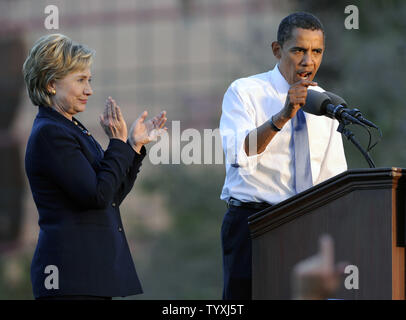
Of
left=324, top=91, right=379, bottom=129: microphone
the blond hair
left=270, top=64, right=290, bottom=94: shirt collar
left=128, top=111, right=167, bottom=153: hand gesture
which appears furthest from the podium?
the blond hair

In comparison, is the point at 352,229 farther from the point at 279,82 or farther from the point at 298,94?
the point at 279,82

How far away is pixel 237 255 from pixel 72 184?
3.01 feet

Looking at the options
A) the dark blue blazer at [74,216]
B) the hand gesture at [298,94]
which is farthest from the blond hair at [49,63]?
the hand gesture at [298,94]

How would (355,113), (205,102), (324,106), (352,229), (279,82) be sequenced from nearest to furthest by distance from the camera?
(352,229)
(355,113)
(324,106)
(279,82)
(205,102)

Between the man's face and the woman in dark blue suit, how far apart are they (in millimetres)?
908

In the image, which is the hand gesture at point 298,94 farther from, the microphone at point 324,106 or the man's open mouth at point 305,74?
the man's open mouth at point 305,74

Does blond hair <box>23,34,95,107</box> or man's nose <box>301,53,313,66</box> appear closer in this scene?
blond hair <box>23,34,95,107</box>

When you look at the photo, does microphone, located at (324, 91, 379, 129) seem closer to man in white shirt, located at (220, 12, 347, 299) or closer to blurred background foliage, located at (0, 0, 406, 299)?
man in white shirt, located at (220, 12, 347, 299)

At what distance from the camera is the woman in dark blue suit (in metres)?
3.06

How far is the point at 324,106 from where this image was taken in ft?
10.7

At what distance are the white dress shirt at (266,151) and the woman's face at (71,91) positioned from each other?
656 millimetres

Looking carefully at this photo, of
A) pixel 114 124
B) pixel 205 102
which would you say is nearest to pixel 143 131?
pixel 114 124

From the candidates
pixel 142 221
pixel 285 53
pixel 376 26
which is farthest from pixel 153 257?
pixel 285 53
